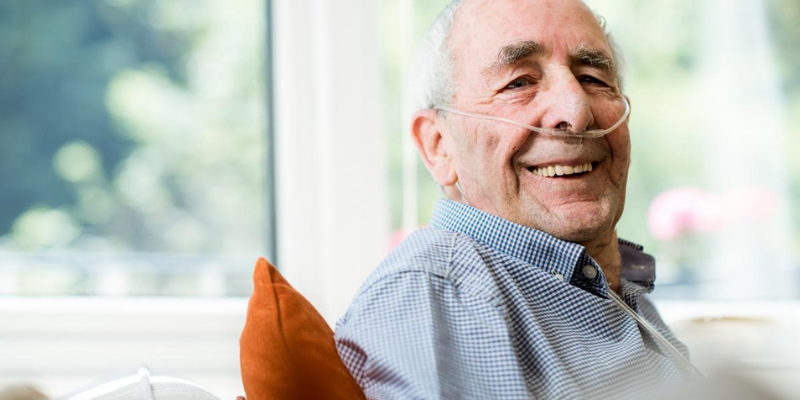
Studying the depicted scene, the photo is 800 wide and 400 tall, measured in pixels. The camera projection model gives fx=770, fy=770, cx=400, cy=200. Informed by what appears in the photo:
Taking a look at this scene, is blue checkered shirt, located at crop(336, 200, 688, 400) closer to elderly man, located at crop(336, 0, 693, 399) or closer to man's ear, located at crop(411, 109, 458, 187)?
elderly man, located at crop(336, 0, 693, 399)

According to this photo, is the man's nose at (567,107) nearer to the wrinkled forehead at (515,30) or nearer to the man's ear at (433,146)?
the wrinkled forehead at (515,30)

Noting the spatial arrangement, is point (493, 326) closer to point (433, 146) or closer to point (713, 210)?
point (433, 146)

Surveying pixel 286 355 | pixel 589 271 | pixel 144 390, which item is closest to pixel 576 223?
pixel 589 271

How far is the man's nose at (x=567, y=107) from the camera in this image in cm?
120

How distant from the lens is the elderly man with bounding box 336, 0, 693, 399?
974 millimetres

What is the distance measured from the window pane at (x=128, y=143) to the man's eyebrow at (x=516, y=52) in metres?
1.13

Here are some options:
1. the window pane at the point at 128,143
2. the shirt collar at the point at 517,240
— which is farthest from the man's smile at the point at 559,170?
the window pane at the point at 128,143

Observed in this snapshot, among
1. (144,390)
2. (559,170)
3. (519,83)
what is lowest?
(144,390)

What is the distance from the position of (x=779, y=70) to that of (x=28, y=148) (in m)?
2.24

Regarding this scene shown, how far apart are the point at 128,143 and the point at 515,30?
1.35 metres

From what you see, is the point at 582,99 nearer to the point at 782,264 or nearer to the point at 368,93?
the point at 368,93

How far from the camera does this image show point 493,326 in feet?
3.22

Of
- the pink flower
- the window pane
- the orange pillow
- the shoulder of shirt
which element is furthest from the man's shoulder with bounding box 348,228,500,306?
the pink flower

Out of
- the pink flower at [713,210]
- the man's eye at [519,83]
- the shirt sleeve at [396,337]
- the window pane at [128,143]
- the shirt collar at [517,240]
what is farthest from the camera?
the pink flower at [713,210]
